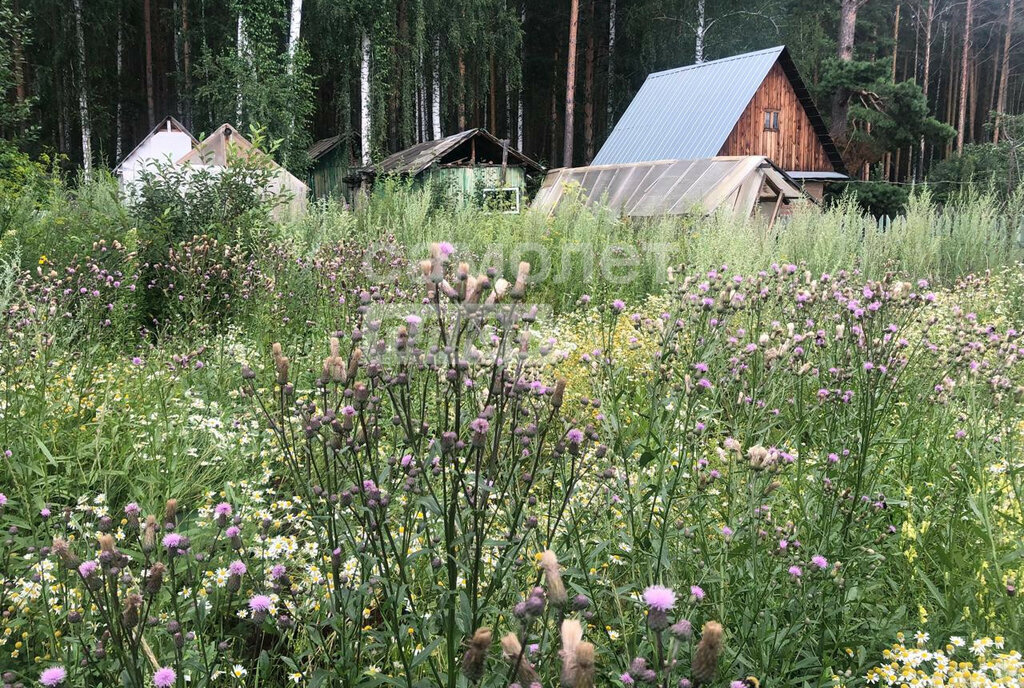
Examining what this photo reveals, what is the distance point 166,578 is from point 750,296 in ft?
9.19

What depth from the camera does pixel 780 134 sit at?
867 inches

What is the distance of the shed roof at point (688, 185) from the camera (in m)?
14.2

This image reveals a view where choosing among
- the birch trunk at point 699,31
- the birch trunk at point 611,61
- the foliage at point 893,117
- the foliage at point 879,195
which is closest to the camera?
the foliage at point 879,195

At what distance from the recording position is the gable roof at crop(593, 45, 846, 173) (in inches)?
719

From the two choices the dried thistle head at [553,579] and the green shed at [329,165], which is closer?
the dried thistle head at [553,579]

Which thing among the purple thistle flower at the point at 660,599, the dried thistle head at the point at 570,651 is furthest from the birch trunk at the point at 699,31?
the dried thistle head at the point at 570,651

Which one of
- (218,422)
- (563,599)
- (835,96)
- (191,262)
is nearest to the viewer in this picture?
(563,599)

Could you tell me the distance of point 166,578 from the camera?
7.95 feet

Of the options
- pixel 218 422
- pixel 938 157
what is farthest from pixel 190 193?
pixel 938 157

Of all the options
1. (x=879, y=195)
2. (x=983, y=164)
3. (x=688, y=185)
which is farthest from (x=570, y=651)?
(x=983, y=164)

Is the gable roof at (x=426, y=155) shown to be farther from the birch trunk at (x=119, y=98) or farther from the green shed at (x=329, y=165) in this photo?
the birch trunk at (x=119, y=98)

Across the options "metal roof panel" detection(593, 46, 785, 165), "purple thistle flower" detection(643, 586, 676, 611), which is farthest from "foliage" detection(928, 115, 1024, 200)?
"purple thistle flower" detection(643, 586, 676, 611)

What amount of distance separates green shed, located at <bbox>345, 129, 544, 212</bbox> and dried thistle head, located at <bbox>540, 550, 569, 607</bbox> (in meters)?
17.6

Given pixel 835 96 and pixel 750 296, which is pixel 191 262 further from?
pixel 835 96
